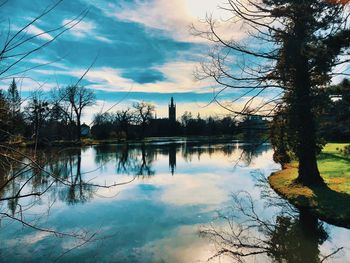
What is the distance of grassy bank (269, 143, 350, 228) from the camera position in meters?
13.4

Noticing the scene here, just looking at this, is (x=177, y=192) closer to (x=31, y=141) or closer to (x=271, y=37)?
(x=271, y=37)

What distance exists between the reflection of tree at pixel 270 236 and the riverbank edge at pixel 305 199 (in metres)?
0.37

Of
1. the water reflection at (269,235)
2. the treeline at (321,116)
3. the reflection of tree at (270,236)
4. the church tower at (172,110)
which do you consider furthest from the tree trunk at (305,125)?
the church tower at (172,110)

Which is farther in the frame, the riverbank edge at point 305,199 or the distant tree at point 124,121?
the distant tree at point 124,121

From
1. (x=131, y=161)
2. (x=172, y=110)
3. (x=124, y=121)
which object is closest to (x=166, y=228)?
(x=131, y=161)

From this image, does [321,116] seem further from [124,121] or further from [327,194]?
[124,121]

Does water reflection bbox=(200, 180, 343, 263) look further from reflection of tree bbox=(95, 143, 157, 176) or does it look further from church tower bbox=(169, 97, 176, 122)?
church tower bbox=(169, 97, 176, 122)

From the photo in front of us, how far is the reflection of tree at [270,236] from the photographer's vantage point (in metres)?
10.4

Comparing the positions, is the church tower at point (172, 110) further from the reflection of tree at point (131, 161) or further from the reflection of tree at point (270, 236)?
the reflection of tree at point (270, 236)

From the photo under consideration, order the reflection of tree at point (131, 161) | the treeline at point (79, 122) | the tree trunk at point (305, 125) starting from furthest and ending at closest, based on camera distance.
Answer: the reflection of tree at point (131, 161)
the tree trunk at point (305, 125)
the treeline at point (79, 122)

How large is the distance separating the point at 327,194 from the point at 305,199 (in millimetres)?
993

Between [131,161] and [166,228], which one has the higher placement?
[131,161]

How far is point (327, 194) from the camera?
1612cm

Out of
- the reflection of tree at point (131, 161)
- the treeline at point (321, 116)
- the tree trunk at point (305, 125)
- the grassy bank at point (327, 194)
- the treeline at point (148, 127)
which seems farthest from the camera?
the treeline at point (148, 127)
